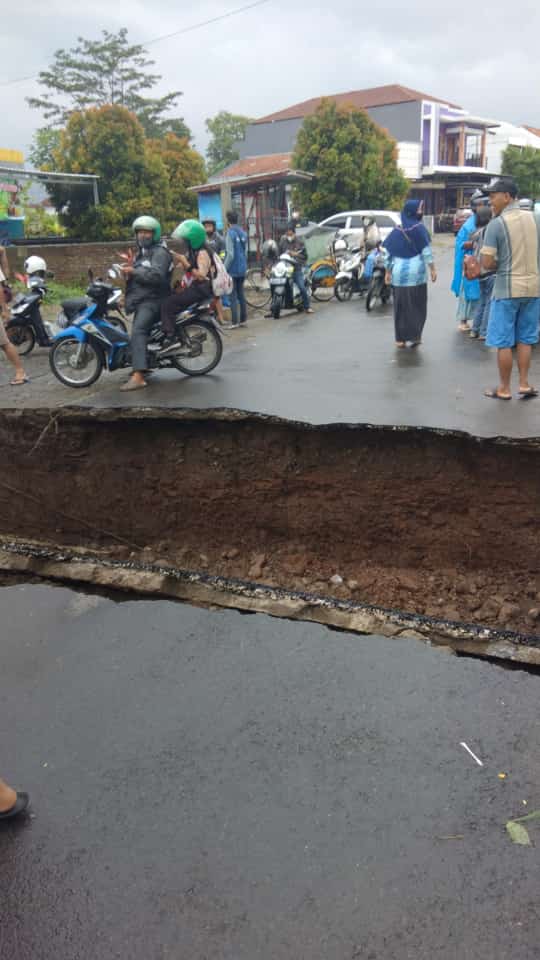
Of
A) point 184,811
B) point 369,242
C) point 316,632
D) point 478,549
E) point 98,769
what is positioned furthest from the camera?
point 369,242

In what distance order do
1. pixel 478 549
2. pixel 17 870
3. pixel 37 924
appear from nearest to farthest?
pixel 37 924
pixel 17 870
pixel 478 549

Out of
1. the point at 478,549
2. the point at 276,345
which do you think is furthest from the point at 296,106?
the point at 478,549

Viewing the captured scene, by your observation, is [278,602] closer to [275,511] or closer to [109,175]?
[275,511]

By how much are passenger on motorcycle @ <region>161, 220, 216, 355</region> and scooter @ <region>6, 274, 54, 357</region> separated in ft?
10.5

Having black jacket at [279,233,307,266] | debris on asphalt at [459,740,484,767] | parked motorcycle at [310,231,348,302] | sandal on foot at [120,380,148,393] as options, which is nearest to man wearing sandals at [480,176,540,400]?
sandal on foot at [120,380,148,393]

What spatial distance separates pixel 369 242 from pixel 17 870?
1396 cm

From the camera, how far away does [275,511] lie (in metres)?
6.14

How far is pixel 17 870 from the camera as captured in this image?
2209 mm

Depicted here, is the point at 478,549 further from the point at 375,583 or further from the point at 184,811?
the point at 184,811

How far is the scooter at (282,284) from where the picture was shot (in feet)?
39.8

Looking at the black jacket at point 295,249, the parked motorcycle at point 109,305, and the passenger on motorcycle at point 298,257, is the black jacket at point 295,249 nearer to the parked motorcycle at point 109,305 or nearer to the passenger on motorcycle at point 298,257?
the passenger on motorcycle at point 298,257

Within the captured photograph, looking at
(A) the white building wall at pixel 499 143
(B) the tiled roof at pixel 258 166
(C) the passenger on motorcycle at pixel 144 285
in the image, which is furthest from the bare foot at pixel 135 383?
(A) the white building wall at pixel 499 143

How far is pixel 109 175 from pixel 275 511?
16.6 m

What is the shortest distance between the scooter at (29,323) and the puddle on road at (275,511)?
11.4 feet
